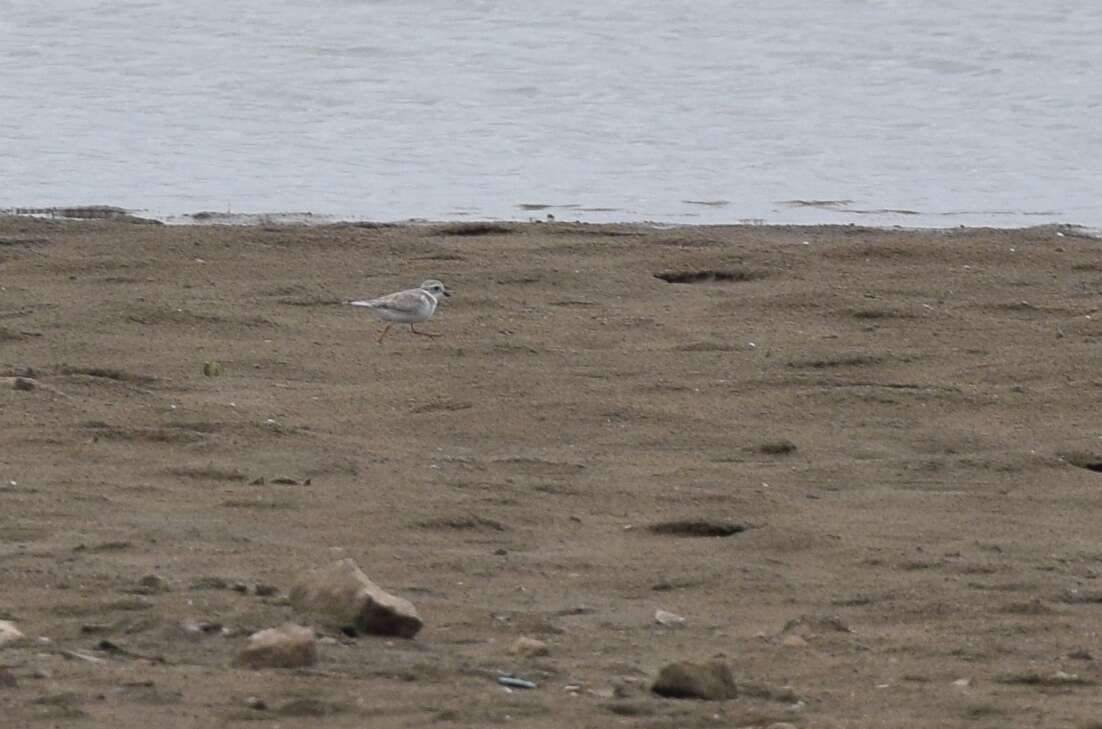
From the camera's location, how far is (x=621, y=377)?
816 cm

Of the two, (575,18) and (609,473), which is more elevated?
(575,18)

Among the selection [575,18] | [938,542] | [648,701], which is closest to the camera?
[648,701]

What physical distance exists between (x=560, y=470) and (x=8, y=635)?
2.42 metres

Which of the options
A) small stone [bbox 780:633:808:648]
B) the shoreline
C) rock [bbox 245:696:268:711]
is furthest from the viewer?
the shoreline

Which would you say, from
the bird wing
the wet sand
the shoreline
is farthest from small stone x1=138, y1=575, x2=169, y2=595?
the shoreline

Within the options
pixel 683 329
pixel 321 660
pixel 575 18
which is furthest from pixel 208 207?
pixel 575 18

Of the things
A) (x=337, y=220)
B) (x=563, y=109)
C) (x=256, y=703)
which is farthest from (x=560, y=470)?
(x=563, y=109)

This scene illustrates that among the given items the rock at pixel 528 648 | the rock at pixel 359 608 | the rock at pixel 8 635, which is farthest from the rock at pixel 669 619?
the rock at pixel 8 635

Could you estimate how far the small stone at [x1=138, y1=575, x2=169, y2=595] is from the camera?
5199 millimetres

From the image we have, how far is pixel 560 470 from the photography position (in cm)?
682

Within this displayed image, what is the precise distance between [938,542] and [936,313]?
3.25m

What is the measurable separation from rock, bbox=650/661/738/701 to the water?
7586mm

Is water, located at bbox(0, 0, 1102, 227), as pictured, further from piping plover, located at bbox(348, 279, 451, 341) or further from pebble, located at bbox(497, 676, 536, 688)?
pebble, located at bbox(497, 676, 536, 688)

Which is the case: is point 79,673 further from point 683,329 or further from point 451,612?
point 683,329
